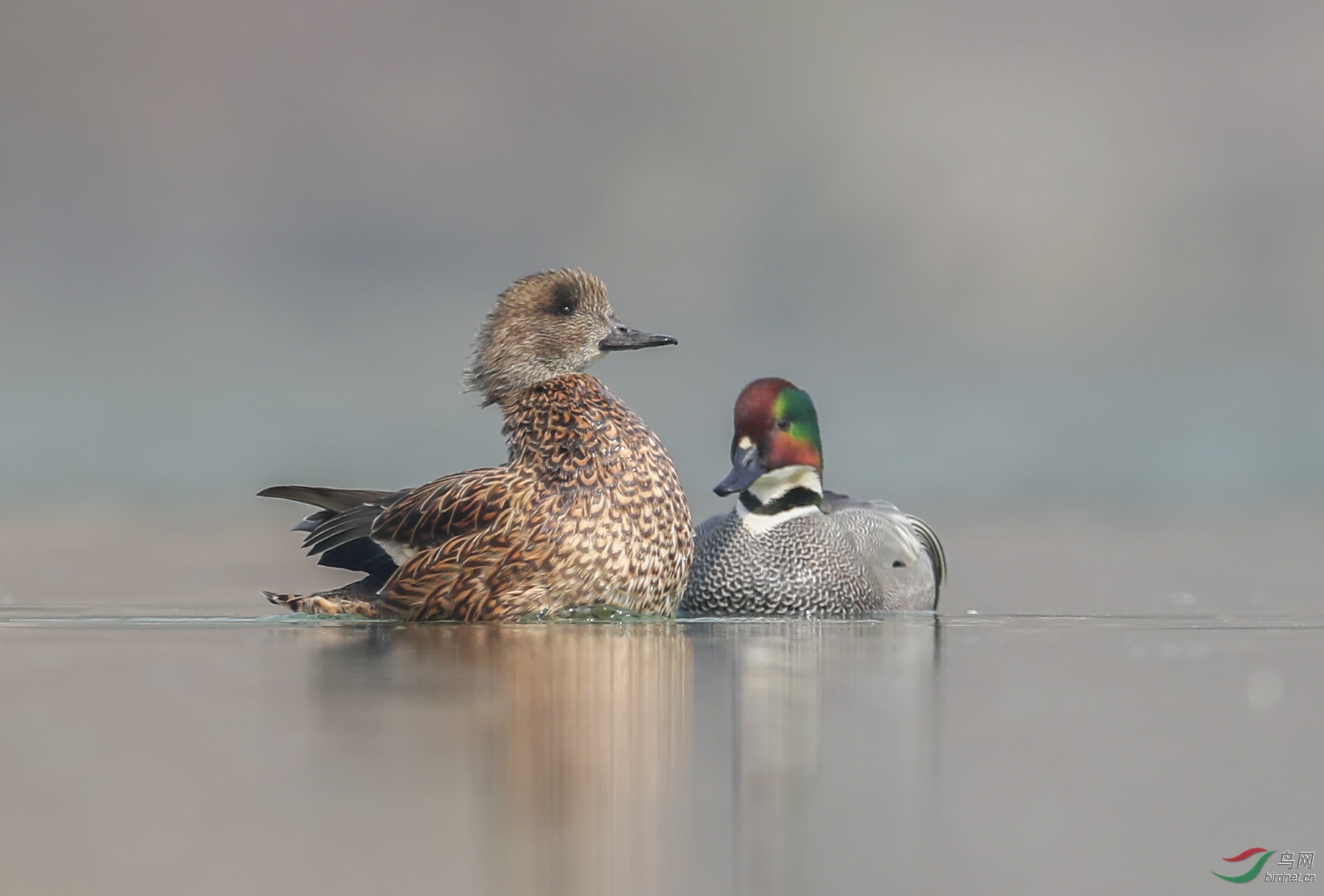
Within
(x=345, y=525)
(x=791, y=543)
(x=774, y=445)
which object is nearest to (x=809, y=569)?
(x=791, y=543)

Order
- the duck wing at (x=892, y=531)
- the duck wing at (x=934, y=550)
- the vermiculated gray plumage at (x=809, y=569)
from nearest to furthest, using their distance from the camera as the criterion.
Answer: the vermiculated gray plumage at (x=809, y=569), the duck wing at (x=892, y=531), the duck wing at (x=934, y=550)

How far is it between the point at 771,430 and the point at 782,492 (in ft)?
0.99

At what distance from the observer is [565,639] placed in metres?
5.32

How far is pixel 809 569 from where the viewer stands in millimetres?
6953

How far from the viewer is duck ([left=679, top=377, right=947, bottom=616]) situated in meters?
6.92

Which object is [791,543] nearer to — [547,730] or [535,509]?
[535,509]

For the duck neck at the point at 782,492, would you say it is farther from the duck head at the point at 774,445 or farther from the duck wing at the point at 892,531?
the duck wing at the point at 892,531

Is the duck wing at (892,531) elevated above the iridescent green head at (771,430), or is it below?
below

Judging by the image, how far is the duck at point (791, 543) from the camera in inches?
272

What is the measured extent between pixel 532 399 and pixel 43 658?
226 cm

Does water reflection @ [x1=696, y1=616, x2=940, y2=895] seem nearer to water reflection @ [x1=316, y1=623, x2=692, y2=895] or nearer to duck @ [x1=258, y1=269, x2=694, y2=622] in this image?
water reflection @ [x1=316, y1=623, x2=692, y2=895]

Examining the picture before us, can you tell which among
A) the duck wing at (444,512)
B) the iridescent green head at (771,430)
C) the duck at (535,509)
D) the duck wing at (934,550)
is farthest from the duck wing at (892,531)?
the duck wing at (444,512)

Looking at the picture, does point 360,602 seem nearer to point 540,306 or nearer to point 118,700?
point 540,306

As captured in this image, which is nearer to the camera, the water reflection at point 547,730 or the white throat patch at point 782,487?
the water reflection at point 547,730
